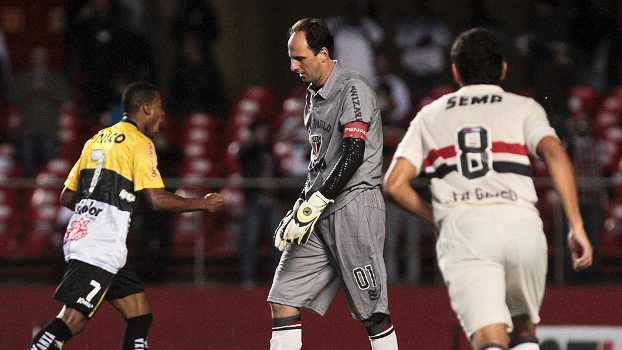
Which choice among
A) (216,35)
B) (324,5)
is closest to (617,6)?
(324,5)

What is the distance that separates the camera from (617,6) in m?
15.3

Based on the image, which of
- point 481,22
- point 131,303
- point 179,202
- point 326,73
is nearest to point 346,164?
point 326,73

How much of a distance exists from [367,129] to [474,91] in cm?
110

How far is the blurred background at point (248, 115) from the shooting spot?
1051 centimetres

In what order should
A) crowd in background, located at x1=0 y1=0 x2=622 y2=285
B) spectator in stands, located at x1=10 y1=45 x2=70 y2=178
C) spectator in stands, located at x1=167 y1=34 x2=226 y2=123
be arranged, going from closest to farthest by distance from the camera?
1. crowd in background, located at x1=0 y1=0 x2=622 y2=285
2. spectator in stands, located at x1=10 y1=45 x2=70 y2=178
3. spectator in stands, located at x1=167 y1=34 x2=226 y2=123

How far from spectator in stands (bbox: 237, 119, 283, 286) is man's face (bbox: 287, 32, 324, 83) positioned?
4.34 m

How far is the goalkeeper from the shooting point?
617 centimetres

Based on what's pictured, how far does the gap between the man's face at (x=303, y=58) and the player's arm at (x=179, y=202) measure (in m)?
0.95

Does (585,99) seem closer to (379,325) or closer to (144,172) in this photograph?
(379,325)

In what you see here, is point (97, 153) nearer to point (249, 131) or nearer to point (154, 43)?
point (249, 131)

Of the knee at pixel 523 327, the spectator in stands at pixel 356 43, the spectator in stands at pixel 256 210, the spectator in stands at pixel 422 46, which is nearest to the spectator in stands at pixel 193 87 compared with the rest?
the spectator in stands at pixel 356 43

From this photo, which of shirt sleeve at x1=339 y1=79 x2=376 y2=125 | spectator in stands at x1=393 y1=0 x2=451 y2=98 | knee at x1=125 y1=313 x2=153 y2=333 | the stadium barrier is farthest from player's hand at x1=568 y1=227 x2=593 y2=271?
spectator in stands at x1=393 y1=0 x2=451 y2=98

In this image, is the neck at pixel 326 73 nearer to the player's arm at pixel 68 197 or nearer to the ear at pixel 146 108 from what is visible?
the ear at pixel 146 108

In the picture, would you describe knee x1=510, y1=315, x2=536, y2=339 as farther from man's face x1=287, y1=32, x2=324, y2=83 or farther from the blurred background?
the blurred background
